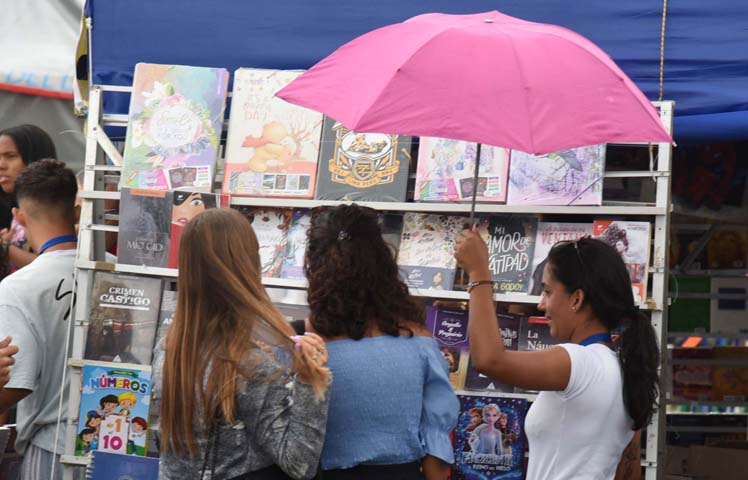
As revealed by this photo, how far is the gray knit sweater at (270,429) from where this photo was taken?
→ 2.37 m

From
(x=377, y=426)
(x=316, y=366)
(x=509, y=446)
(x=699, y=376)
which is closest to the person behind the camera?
(x=316, y=366)

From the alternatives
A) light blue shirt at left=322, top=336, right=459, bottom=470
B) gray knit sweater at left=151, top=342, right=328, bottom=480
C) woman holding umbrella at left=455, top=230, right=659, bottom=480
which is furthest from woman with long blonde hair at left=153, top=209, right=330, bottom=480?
woman holding umbrella at left=455, top=230, right=659, bottom=480

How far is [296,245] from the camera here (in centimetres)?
424

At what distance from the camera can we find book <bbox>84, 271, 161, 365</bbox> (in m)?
4.30

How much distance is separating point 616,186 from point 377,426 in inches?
85.7

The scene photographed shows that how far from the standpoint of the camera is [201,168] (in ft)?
14.1

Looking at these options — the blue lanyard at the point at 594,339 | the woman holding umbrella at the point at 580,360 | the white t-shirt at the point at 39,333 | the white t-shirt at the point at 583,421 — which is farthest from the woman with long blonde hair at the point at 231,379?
the white t-shirt at the point at 39,333

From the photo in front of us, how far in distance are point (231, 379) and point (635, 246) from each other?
1.96 metres

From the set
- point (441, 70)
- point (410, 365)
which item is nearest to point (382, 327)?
point (410, 365)

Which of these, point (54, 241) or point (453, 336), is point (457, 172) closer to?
point (453, 336)

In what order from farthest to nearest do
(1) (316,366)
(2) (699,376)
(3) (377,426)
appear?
(2) (699,376) < (3) (377,426) < (1) (316,366)

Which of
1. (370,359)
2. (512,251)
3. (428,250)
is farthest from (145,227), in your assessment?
(370,359)

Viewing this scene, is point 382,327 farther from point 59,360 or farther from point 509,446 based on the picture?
point 59,360

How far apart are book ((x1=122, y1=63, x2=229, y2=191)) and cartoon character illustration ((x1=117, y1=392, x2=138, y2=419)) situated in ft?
2.81
